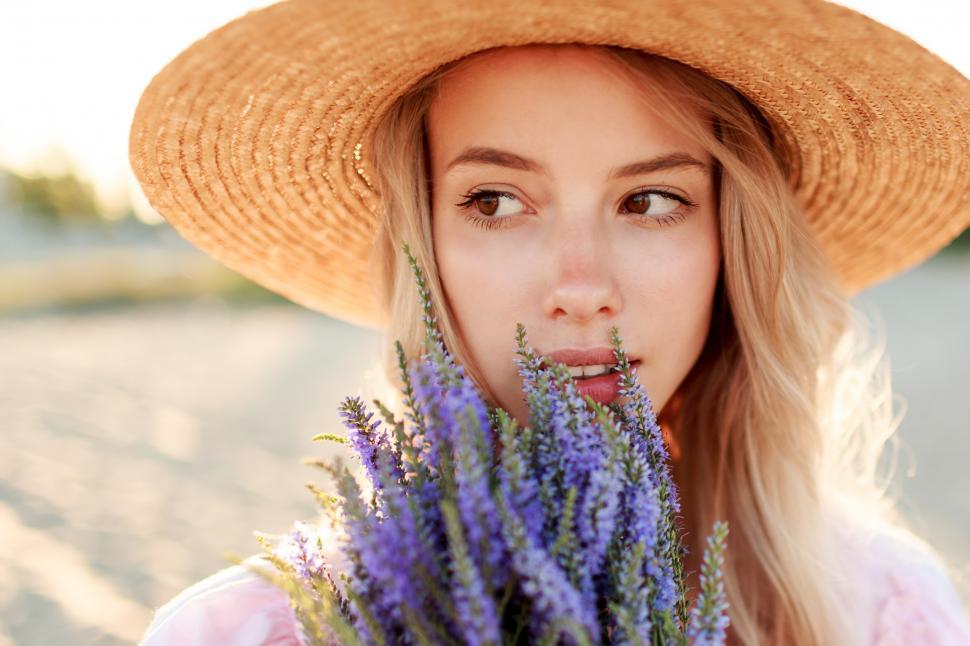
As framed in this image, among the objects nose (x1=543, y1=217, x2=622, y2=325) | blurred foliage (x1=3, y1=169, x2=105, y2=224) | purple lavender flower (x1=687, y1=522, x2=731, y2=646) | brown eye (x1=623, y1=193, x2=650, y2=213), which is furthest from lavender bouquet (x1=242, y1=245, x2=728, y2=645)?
blurred foliage (x1=3, y1=169, x2=105, y2=224)

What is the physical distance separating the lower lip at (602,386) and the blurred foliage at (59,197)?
4554 cm

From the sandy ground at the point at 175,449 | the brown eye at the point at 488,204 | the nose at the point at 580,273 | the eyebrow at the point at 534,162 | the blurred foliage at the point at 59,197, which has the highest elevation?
the blurred foliage at the point at 59,197

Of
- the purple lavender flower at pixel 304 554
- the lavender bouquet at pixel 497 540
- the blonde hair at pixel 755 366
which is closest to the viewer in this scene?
the lavender bouquet at pixel 497 540

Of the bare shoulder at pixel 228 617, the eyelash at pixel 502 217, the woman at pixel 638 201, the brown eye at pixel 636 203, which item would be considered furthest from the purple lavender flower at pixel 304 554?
the brown eye at pixel 636 203

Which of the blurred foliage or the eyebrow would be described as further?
the blurred foliage

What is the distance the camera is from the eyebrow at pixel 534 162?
5.68 ft

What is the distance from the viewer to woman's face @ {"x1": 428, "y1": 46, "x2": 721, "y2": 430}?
5.59 ft

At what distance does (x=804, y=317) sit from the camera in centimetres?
219

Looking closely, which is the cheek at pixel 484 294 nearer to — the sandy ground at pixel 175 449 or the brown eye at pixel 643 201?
the brown eye at pixel 643 201

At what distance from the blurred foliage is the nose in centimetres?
4549

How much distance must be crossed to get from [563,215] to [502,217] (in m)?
0.15

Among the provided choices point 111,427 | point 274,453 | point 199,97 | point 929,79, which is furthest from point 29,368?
point 929,79

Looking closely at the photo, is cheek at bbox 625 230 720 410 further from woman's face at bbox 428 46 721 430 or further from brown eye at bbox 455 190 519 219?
brown eye at bbox 455 190 519 219

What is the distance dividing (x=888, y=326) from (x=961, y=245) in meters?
5.56
